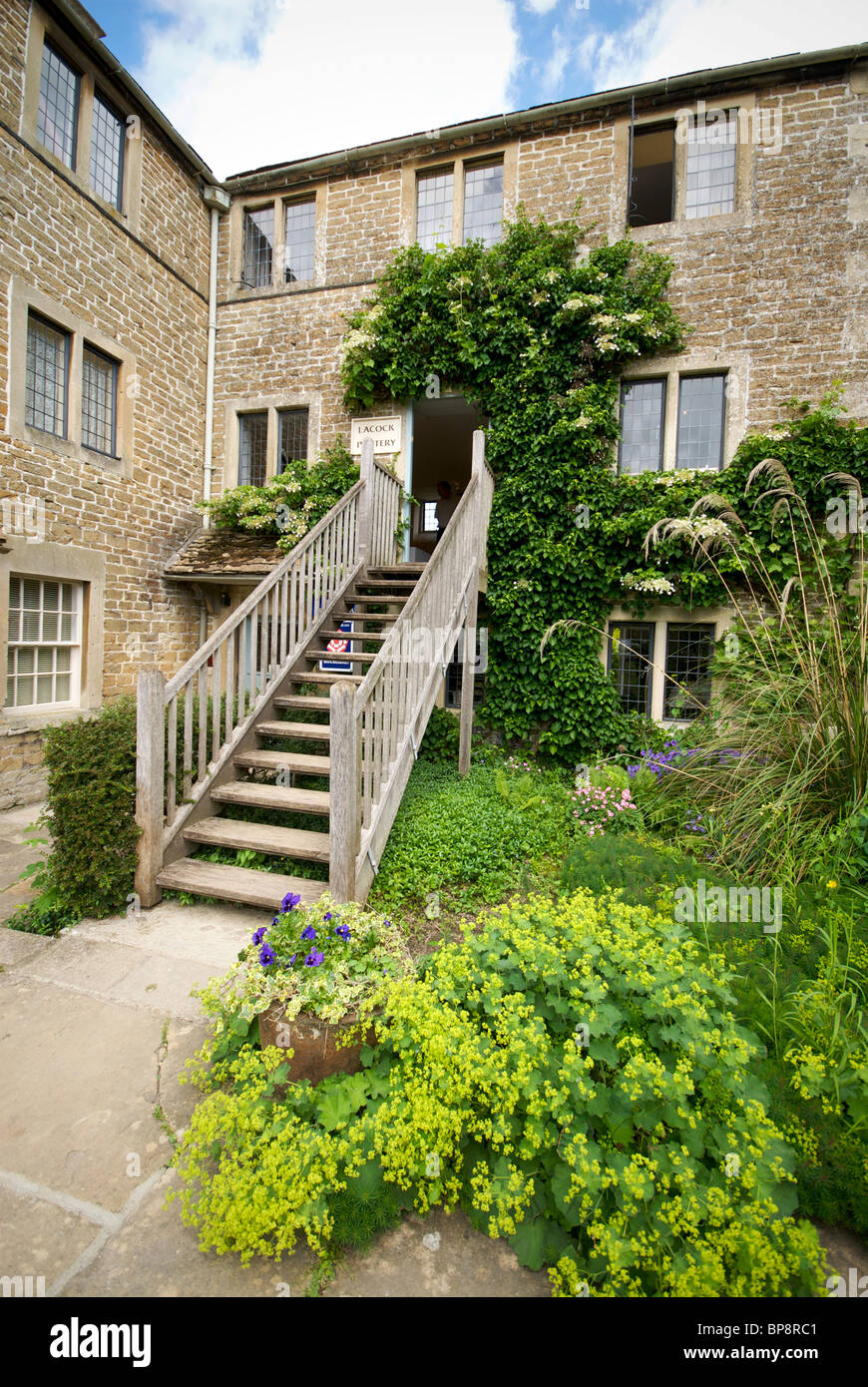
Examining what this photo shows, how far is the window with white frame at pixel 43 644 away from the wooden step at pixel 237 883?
4325mm

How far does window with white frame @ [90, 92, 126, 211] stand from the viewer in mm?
7504

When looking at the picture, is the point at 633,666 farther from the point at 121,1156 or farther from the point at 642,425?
the point at 121,1156

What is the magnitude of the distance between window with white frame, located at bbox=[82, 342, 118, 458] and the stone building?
0.12ft

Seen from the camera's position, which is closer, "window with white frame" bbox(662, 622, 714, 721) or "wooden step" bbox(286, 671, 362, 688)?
"wooden step" bbox(286, 671, 362, 688)

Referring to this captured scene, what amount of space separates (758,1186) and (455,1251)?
0.99m

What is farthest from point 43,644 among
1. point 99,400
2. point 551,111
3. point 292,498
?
point 551,111

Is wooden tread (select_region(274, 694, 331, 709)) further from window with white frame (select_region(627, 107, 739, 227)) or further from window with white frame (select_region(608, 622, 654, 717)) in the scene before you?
window with white frame (select_region(627, 107, 739, 227))

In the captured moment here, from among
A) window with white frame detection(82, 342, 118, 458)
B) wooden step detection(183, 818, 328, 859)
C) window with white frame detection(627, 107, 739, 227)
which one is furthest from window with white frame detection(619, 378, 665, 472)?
window with white frame detection(82, 342, 118, 458)

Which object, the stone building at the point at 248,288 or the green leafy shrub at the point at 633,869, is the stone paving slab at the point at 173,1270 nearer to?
the green leafy shrub at the point at 633,869

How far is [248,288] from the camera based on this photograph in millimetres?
9516

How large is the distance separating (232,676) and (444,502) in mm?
10571

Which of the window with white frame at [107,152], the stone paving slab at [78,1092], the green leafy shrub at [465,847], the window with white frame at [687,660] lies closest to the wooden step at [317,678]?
the green leafy shrub at [465,847]

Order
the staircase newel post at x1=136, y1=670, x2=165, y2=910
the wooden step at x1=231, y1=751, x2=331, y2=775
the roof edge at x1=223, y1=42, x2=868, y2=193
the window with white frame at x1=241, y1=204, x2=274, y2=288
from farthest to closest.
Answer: the window with white frame at x1=241, y1=204, x2=274, y2=288 < the roof edge at x1=223, y1=42, x2=868, y2=193 < the wooden step at x1=231, y1=751, x2=331, y2=775 < the staircase newel post at x1=136, y1=670, x2=165, y2=910
